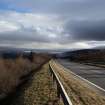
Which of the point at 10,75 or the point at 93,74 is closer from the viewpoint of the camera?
the point at 93,74

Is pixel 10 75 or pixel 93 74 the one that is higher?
pixel 93 74

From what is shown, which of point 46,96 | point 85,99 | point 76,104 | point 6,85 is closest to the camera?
point 76,104

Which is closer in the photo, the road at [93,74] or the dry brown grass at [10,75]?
the road at [93,74]

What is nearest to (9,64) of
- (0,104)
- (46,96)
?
(0,104)

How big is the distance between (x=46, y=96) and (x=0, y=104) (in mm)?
4082

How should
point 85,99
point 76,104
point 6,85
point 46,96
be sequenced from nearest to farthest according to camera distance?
point 76,104 → point 85,99 → point 46,96 → point 6,85

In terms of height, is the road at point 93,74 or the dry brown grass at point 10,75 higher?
the road at point 93,74

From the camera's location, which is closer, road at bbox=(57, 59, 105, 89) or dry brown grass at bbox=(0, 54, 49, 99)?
road at bbox=(57, 59, 105, 89)

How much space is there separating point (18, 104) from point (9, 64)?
3887cm

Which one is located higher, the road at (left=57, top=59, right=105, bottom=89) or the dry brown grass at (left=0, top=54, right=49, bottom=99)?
the road at (left=57, top=59, right=105, bottom=89)

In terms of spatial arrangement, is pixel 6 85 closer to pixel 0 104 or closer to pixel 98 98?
pixel 0 104

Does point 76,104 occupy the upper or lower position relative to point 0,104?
upper

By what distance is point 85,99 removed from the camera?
1333cm

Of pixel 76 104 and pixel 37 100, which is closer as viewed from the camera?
pixel 76 104
